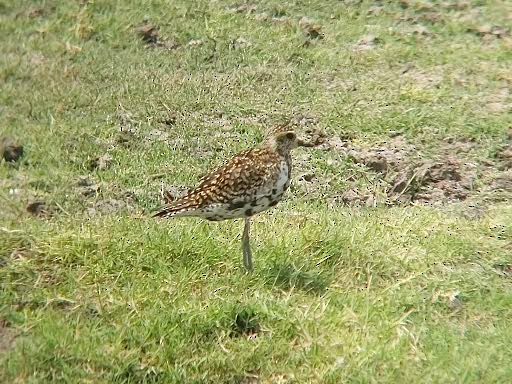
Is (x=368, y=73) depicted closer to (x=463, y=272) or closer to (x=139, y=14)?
(x=139, y=14)

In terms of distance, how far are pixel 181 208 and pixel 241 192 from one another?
38cm

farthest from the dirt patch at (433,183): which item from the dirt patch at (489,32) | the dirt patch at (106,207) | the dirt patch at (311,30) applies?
the dirt patch at (489,32)

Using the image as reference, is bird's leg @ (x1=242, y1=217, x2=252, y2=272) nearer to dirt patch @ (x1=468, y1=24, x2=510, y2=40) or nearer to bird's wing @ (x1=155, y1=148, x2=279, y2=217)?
bird's wing @ (x1=155, y1=148, x2=279, y2=217)

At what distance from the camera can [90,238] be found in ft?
20.6

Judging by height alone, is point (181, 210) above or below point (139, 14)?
above

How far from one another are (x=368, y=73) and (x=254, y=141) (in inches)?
71.9

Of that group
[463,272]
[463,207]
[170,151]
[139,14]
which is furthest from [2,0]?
[463,272]

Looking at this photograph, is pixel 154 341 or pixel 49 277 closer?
pixel 154 341

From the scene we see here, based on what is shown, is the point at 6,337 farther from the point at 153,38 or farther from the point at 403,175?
the point at 153,38

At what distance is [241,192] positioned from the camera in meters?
6.15

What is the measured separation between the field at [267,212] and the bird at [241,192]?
268mm

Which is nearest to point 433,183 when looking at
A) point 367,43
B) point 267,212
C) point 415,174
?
point 415,174

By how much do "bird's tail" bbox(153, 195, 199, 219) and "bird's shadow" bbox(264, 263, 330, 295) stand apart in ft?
1.93

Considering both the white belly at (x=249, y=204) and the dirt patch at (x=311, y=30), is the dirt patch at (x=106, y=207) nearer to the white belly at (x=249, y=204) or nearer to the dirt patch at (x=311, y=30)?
the white belly at (x=249, y=204)
